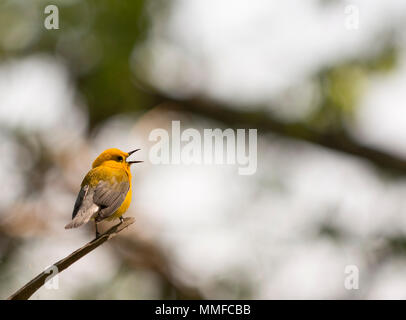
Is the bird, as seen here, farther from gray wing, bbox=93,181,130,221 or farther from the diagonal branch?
the diagonal branch

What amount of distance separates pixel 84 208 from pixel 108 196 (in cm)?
11

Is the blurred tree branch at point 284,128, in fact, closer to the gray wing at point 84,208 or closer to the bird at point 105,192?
the bird at point 105,192

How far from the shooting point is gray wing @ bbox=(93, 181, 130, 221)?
1.84 metres

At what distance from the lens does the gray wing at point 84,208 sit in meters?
1.76

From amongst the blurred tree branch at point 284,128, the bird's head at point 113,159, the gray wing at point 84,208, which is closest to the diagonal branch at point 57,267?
the gray wing at point 84,208

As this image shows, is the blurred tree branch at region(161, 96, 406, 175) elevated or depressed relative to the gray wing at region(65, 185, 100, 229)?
elevated

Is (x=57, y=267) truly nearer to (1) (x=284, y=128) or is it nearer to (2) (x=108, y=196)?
(2) (x=108, y=196)

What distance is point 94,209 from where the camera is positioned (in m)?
1.88

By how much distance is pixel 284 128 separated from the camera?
4.34 m

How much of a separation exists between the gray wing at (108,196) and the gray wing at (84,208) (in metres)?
0.02

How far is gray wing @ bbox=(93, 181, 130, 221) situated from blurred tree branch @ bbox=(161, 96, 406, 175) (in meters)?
2.27

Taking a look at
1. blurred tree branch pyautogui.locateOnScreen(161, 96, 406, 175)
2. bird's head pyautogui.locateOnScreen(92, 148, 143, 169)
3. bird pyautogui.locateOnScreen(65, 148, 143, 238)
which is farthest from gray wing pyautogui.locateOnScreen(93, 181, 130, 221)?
blurred tree branch pyautogui.locateOnScreen(161, 96, 406, 175)
